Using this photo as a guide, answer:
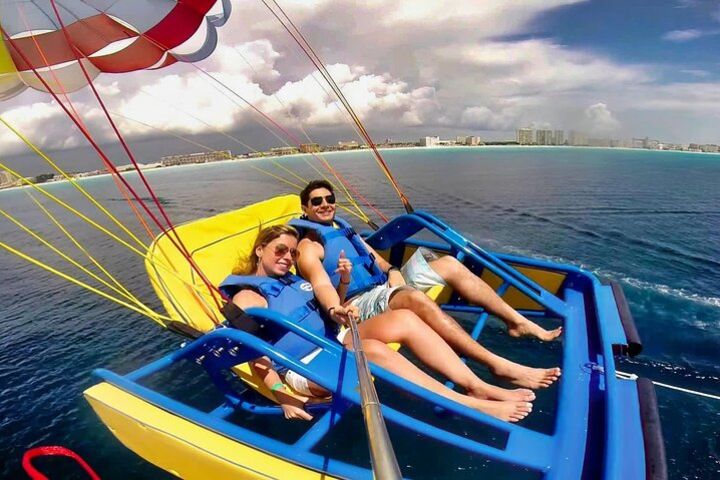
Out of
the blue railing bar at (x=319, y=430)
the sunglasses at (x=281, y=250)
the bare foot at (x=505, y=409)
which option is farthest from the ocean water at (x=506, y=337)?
the sunglasses at (x=281, y=250)

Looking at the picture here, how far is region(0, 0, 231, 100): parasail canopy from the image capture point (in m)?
5.29

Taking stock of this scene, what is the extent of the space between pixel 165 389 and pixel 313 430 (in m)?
3.63

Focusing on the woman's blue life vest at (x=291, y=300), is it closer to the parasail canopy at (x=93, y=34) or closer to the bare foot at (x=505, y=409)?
the bare foot at (x=505, y=409)

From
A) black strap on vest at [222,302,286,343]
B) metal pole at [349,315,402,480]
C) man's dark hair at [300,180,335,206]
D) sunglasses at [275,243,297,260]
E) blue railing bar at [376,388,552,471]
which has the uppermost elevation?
man's dark hair at [300,180,335,206]

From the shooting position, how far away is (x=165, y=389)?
17.6 feet

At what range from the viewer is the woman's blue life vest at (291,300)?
3377mm

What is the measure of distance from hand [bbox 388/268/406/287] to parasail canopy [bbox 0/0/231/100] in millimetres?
4560

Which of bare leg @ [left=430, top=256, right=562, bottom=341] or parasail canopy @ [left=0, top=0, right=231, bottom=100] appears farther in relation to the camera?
parasail canopy @ [left=0, top=0, right=231, bottom=100]

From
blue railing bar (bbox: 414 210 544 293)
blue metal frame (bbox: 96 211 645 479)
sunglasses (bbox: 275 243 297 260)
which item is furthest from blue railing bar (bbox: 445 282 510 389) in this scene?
sunglasses (bbox: 275 243 297 260)

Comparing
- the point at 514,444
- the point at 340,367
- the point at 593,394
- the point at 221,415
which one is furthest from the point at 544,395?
the point at 221,415

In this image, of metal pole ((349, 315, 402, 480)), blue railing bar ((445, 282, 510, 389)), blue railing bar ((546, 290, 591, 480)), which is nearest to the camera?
metal pole ((349, 315, 402, 480))

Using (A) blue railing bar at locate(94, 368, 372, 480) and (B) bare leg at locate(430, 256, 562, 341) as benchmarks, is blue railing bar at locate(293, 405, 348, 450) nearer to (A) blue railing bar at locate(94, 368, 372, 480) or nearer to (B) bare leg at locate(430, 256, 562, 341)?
(A) blue railing bar at locate(94, 368, 372, 480)

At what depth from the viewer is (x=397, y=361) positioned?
283 centimetres

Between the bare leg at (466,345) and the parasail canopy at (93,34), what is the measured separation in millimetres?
4892
